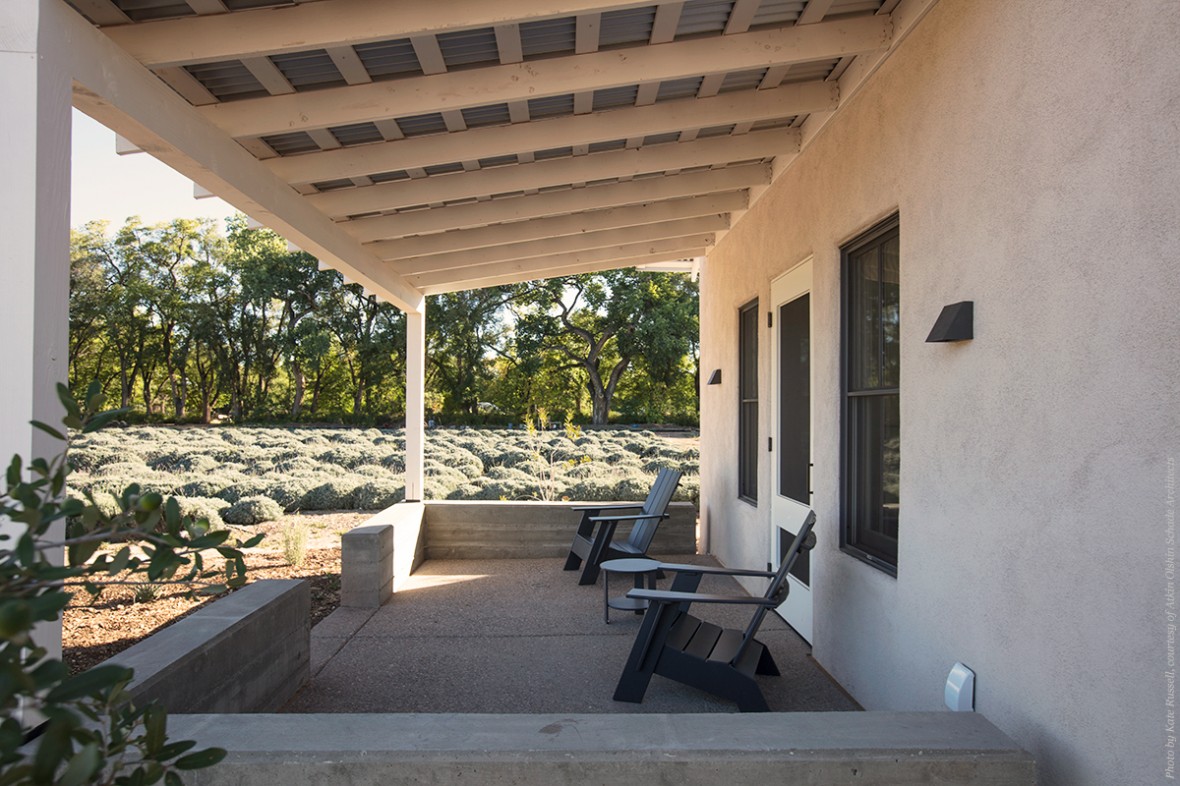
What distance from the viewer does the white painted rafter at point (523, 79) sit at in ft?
11.8

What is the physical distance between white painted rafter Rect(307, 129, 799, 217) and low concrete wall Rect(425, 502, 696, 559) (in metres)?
3.58

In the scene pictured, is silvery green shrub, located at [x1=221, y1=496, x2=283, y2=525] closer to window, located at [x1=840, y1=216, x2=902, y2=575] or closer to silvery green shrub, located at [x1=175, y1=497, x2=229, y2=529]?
silvery green shrub, located at [x1=175, y1=497, x2=229, y2=529]

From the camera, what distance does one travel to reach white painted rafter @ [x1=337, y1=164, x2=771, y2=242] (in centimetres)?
566

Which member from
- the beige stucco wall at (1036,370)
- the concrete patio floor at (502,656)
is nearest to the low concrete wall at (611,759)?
the beige stucco wall at (1036,370)

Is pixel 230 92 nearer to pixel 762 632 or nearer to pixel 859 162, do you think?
pixel 859 162

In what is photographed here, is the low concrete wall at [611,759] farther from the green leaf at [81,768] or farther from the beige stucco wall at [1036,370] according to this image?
the green leaf at [81,768]

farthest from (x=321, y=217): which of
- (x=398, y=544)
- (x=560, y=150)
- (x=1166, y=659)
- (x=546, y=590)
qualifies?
(x=1166, y=659)

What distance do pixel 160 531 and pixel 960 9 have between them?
308 cm

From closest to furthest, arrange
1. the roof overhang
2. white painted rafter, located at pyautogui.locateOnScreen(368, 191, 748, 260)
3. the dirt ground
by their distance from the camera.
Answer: the roof overhang
the dirt ground
white painted rafter, located at pyautogui.locateOnScreen(368, 191, 748, 260)

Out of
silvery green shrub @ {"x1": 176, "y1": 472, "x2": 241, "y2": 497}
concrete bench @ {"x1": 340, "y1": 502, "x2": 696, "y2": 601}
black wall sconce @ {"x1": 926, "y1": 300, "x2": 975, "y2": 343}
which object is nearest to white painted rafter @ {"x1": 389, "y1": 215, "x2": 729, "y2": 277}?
concrete bench @ {"x1": 340, "y1": 502, "x2": 696, "y2": 601}

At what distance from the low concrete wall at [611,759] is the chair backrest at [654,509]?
433cm

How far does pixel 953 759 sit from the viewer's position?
216 centimetres

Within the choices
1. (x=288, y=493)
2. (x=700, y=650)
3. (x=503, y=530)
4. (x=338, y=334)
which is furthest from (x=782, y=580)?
(x=338, y=334)

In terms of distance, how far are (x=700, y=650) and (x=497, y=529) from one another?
4.12 m
